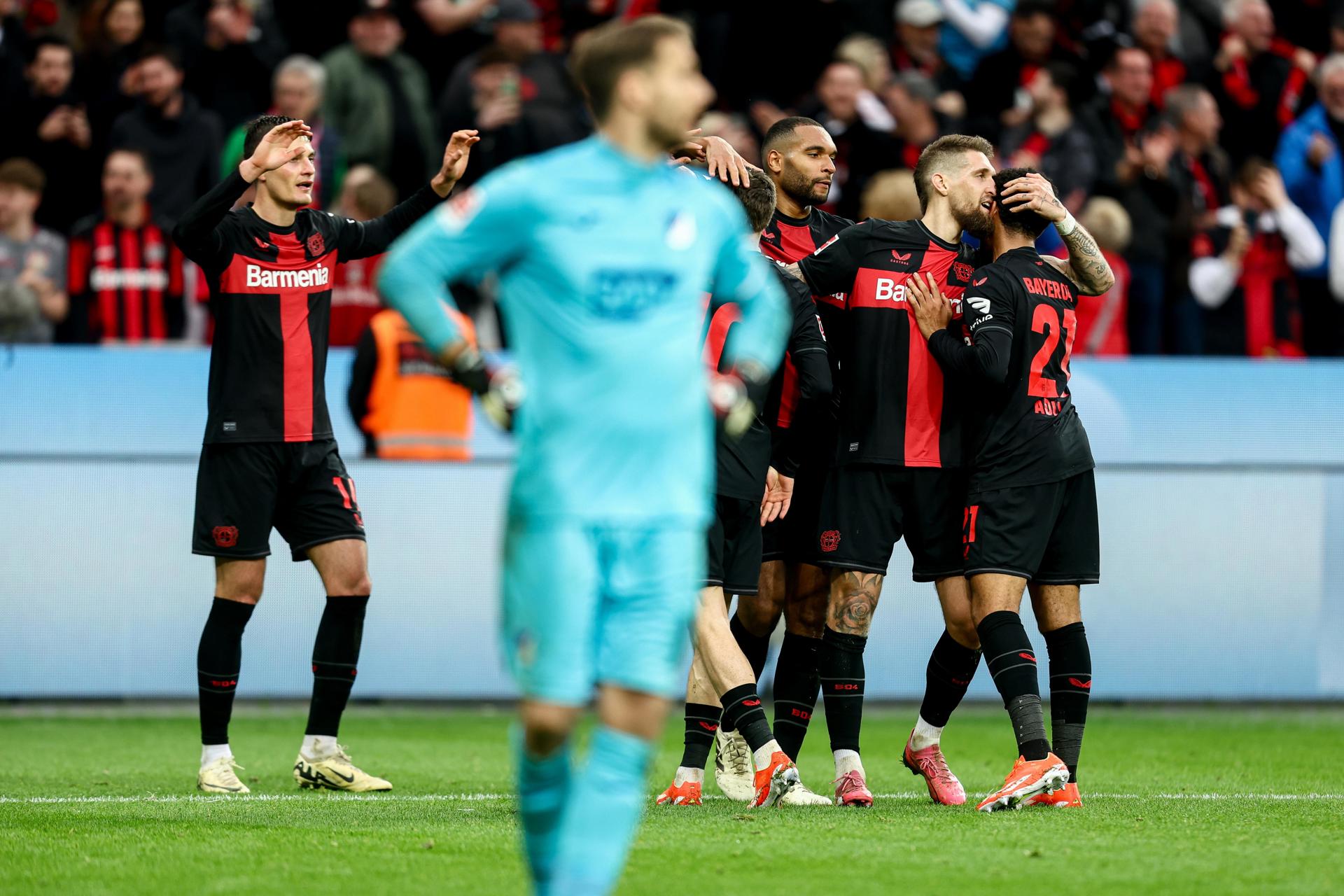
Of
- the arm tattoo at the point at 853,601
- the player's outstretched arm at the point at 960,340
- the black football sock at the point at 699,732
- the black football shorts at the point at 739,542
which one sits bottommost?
the black football sock at the point at 699,732

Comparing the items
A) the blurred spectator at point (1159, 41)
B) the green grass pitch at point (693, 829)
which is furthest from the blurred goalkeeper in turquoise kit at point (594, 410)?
the blurred spectator at point (1159, 41)

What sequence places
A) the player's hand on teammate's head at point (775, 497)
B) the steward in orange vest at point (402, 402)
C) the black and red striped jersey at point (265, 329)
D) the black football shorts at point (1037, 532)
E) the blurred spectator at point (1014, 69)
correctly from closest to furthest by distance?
the black football shorts at point (1037, 532) → the player's hand on teammate's head at point (775, 497) → the black and red striped jersey at point (265, 329) → the steward in orange vest at point (402, 402) → the blurred spectator at point (1014, 69)

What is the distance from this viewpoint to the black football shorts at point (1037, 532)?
6961 mm

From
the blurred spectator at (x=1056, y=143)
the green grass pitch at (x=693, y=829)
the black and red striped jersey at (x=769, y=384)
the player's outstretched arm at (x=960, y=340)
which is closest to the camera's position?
the green grass pitch at (x=693, y=829)

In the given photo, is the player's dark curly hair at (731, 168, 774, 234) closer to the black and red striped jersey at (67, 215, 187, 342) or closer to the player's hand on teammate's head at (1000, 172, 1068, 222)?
the player's hand on teammate's head at (1000, 172, 1068, 222)

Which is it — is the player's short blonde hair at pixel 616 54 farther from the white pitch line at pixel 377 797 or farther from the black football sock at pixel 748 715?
the white pitch line at pixel 377 797

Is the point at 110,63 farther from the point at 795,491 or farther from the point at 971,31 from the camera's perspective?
the point at 795,491

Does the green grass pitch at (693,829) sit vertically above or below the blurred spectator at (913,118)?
below

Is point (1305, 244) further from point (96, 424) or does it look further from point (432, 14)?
point (96, 424)

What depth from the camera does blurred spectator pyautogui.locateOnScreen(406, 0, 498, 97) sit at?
14578 millimetres

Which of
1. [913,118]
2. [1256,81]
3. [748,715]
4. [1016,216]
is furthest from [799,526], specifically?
[1256,81]

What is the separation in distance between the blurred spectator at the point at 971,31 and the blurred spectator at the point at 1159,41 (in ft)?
3.45

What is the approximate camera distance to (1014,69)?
15.0 m

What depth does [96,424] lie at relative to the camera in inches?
434
